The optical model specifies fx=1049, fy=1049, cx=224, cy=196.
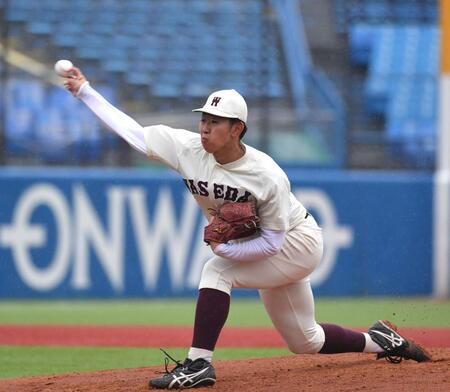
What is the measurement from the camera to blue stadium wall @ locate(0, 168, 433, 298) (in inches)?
476

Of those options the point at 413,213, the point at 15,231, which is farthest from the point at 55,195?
the point at 413,213

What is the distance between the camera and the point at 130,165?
13359mm

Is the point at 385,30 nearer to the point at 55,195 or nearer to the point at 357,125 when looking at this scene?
the point at 357,125

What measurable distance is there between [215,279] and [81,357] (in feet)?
8.06

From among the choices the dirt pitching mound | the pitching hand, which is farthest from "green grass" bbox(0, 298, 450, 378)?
the pitching hand

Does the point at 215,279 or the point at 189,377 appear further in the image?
the point at 215,279

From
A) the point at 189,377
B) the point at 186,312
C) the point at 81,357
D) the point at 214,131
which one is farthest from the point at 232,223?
the point at 186,312

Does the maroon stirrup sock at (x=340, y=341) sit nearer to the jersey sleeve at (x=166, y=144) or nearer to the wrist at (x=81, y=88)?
the jersey sleeve at (x=166, y=144)

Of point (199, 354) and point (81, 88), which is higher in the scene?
point (81, 88)

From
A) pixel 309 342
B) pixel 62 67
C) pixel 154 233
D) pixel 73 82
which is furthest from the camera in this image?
pixel 154 233

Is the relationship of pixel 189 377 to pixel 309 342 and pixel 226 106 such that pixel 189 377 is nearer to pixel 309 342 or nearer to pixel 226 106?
pixel 309 342

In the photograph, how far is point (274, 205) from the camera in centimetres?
552

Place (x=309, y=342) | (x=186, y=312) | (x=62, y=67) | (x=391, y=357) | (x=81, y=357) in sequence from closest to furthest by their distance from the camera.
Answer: (x=62, y=67) < (x=309, y=342) < (x=391, y=357) < (x=81, y=357) < (x=186, y=312)

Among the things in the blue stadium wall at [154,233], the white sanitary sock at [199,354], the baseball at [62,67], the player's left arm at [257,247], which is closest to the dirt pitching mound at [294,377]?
the white sanitary sock at [199,354]
